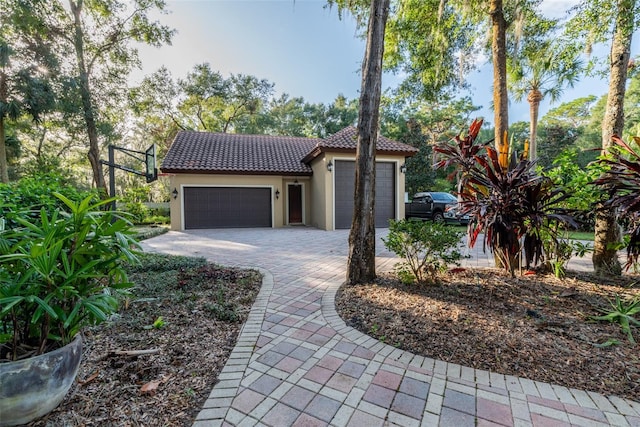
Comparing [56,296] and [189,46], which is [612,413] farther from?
[189,46]

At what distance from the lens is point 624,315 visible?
8.46 ft

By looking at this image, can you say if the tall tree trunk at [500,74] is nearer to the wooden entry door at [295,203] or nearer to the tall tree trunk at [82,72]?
the wooden entry door at [295,203]

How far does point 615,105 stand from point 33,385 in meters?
6.57

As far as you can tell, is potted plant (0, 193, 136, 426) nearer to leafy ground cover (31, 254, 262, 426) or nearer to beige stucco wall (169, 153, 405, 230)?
leafy ground cover (31, 254, 262, 426)

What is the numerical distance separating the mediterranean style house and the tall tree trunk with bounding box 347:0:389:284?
637 centimetres

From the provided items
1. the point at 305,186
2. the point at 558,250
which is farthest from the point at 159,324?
the point at 305,186

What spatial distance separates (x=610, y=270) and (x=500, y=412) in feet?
11.8

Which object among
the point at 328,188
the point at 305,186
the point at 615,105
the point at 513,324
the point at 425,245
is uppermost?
the point at 615,105

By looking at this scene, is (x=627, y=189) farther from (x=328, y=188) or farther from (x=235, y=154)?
(x=235, y=154)

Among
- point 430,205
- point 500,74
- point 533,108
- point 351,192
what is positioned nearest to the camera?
point 500,74

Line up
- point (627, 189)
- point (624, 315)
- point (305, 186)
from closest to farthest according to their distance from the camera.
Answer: point (624, 315) → point (627, 189) → point (305, 186)

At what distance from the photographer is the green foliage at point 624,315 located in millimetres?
2486

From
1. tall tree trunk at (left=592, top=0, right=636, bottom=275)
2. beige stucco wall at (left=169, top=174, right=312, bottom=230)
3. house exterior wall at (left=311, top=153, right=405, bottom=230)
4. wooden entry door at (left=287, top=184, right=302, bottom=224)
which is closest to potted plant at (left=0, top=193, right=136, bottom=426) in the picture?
tall tree trunk at (left=592, top=0, right=636, bottom=275)

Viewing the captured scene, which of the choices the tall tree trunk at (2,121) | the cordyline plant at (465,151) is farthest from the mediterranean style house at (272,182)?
the cordyline plant at (465,151)
